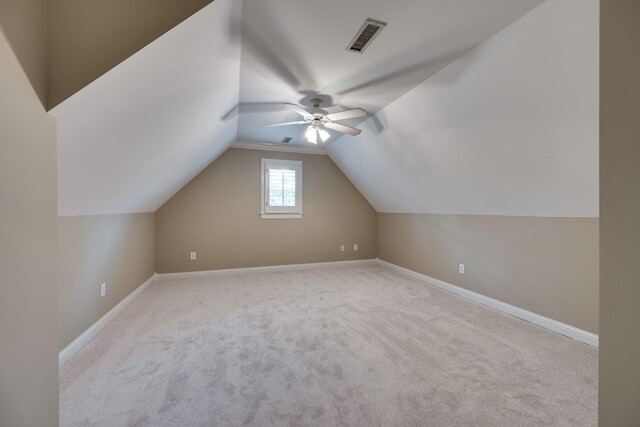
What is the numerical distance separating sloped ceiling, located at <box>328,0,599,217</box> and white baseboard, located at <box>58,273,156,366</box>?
365 cm

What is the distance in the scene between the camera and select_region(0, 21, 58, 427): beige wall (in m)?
Result: 0.80

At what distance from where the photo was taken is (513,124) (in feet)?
7.12

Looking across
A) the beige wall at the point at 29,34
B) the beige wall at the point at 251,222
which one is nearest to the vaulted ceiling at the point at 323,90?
the beige wall at the point at 29,34

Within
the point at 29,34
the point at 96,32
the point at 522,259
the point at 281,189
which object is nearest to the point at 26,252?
the point at 29,34

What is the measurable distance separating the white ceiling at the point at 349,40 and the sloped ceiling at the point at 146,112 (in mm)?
207

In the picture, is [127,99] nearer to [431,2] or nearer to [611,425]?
[431,2]

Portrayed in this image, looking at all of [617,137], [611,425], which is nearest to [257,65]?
[617,137]

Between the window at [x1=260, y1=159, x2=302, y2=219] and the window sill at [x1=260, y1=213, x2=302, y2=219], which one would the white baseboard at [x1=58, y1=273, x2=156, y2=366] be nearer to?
the window sill at [x1=260, y1=213, x2=302, y2=219]

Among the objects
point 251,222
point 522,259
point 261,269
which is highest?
point 251,222

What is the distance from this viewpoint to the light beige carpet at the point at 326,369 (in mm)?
1517

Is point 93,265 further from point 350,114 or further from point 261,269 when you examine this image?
point 350,114

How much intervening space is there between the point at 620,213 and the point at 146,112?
231 cm

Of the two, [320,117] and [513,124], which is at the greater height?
[320,117]

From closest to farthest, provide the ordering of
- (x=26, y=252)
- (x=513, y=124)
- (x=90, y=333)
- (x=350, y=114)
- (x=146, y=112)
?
(x=26, y=252) → (x=146, y=112) → (x=513, y=124) → (x=90, y=333) → (x=350, y=114)
